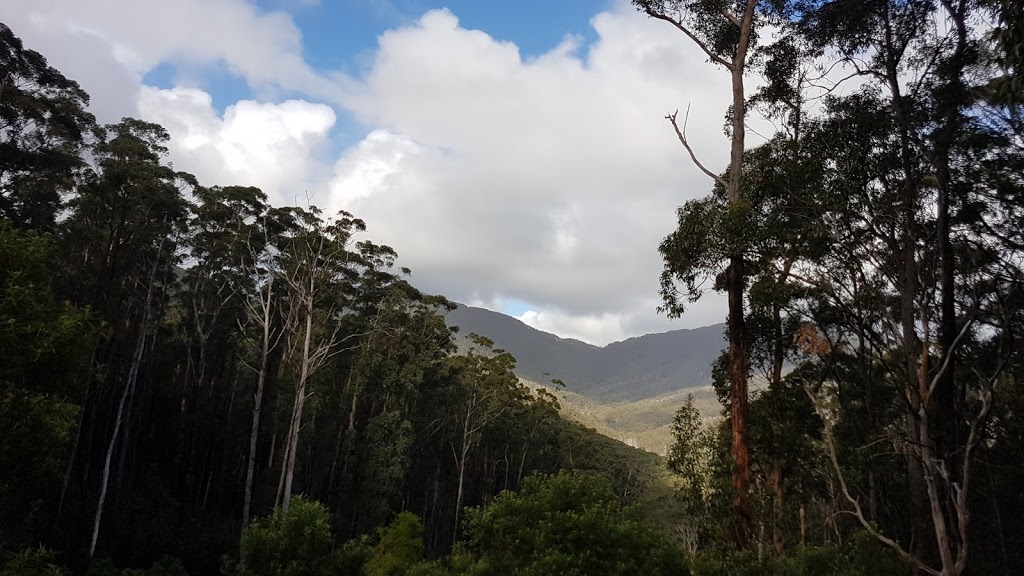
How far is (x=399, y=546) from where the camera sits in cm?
1908

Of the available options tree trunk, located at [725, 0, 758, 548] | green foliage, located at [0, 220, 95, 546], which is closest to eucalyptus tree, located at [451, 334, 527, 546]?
green foliage, located at [0, 220, 95, 546]

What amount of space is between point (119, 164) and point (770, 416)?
23945 millimetres

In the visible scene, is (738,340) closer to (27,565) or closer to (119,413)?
(27,565)

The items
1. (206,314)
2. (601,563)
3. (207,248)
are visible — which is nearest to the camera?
(601,563)

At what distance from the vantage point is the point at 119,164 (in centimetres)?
2027

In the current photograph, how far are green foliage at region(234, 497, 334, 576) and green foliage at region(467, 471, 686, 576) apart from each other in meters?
4.33

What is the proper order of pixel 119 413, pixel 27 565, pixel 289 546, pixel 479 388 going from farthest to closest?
1. pixel 479 388
2. pixel 119 413
3. pixel 289 546
4. pixel 27 565

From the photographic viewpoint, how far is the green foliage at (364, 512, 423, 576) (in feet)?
58.7

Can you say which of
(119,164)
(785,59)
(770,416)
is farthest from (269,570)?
(785,59)

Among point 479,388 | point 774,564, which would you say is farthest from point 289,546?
point 479,388

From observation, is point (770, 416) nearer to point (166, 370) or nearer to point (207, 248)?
point (207, 248)

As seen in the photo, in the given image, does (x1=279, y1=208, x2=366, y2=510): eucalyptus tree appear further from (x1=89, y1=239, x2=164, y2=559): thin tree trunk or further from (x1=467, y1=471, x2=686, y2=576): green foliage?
(x1=467, y1=471, x2=686, y2=576): green foliage

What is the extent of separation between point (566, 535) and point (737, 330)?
5027 mm

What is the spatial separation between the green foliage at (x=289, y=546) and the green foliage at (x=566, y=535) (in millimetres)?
4327
